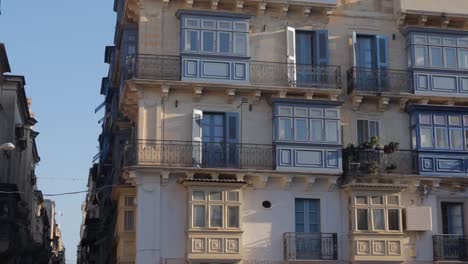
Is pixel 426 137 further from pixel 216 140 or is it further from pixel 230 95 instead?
pixel 216 140

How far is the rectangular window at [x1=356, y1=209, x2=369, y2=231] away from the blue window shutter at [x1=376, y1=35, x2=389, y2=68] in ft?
19.4

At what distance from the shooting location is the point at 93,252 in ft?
191

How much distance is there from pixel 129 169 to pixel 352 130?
8901 millimetres

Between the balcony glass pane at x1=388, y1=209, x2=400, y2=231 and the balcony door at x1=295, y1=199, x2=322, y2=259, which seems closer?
the balcony door at x1=295, y1=199, x2=322, y2=259

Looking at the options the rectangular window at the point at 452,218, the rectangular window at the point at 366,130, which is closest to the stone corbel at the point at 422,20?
the rectangular window at the point at 366,130

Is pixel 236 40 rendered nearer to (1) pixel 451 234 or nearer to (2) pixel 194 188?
(2) pixel 194 188

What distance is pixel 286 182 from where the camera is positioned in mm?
31625

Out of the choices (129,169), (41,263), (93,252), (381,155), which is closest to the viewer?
(129,169)

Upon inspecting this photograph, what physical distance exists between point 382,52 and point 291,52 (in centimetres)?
370

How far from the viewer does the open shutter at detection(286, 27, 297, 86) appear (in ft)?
107

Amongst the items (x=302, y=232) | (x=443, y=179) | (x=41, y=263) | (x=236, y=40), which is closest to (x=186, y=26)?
(x=236, y=40)

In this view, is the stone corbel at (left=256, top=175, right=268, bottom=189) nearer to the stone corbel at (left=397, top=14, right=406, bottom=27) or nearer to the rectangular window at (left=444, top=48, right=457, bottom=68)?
the stone corbel at (left=397, top=14, right=406, bottom=27)

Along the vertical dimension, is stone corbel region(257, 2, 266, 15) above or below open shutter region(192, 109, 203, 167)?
above

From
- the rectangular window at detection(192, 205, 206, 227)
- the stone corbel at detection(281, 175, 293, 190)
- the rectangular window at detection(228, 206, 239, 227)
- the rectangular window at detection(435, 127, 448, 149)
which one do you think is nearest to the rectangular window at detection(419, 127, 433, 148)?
the rectangular window at detection(435, 127, 448, 149)
